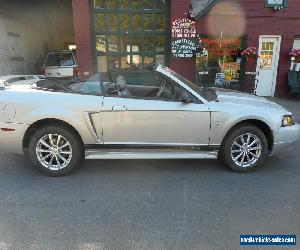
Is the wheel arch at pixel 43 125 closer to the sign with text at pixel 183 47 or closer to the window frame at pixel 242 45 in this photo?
the sign with text at pixel 183 47

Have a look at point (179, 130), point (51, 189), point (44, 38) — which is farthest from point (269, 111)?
point (44, 38)

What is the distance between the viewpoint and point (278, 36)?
10430 mm

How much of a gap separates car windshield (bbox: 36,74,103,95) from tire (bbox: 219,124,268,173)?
203 centimetres

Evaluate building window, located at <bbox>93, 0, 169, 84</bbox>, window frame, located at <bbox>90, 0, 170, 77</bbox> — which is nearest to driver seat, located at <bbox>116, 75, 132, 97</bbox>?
building window, located at <bbox>93, 0, 169, 84</bbox>

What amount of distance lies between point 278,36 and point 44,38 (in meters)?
13.8

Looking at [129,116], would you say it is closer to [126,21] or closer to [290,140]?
[290,140]

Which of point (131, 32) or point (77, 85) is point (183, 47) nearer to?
point (131, 32)

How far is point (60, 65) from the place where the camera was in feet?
38.0

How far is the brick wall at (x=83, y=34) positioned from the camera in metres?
10.1

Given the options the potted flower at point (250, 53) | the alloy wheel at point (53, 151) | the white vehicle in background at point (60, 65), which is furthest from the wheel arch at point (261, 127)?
the white vehicle in background at point (60, 65)

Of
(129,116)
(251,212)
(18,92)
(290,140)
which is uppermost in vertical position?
(18,92)

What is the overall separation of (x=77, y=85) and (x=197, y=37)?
22.6 ft

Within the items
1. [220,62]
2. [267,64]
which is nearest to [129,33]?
[220,62]

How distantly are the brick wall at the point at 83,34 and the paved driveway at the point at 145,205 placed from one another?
6371 mm
